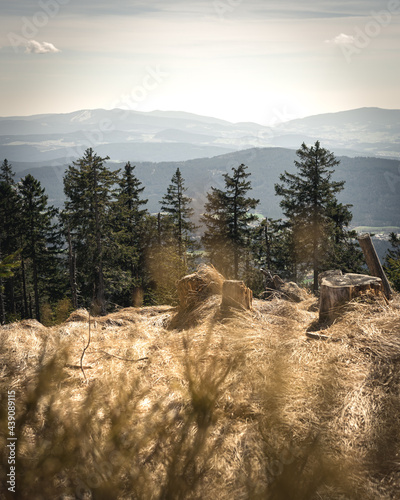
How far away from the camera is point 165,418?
Result: 426 centimetres

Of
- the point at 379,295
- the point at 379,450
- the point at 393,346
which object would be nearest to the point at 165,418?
the point at 379,450

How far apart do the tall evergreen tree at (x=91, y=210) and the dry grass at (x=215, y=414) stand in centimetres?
2055

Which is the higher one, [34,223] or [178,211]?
[178,211]

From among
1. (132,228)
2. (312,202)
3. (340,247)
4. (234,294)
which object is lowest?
(340,247)

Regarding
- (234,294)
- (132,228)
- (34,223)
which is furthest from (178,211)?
(234,294)

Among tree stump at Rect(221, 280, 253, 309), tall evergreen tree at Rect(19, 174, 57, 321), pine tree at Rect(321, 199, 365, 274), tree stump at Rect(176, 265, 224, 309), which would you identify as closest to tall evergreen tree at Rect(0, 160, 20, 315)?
tall evergreen tree at Rect(19, 174, 57, 321)

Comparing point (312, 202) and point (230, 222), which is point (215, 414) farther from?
point (312, 202)

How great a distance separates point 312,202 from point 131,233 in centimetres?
1620

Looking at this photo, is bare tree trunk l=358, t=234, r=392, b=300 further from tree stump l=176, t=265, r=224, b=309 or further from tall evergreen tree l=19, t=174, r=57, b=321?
tall evergreen tree l=19, t=174, r=57, b=321

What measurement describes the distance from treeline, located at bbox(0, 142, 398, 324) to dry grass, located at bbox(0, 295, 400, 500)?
16100 mm

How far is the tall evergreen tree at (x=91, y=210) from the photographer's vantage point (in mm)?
25734

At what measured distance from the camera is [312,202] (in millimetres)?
30266

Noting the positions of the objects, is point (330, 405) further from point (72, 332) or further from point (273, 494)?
point (72, 332)

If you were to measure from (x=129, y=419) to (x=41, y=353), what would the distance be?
2.19 meters
